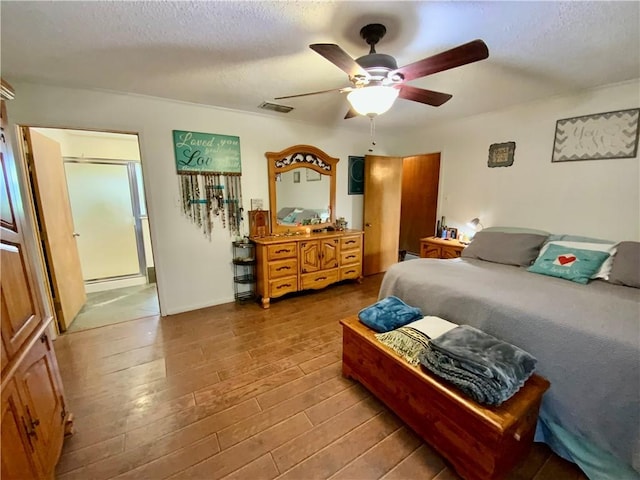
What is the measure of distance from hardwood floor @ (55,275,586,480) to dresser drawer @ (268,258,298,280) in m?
0.67

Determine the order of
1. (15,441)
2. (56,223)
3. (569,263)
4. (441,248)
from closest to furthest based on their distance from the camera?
(15,441) → (569,263) → (56,223) → (441,248)

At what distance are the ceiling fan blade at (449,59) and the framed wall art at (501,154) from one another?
87.3 inches

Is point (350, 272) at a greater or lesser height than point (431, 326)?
lesser

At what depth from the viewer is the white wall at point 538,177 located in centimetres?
248

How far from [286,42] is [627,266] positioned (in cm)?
289

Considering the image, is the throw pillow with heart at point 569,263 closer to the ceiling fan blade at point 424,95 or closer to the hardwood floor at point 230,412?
the hardwood floor at point 230,412

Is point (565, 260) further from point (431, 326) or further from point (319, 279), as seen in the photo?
point (319, 279)

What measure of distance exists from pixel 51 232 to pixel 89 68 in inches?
63.2

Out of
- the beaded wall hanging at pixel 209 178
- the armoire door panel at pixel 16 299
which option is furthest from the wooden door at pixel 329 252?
the armoire door panel at pixel 16 299

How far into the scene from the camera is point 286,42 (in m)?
1.73

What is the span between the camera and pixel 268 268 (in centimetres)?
321

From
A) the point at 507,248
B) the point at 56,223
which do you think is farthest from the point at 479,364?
the point at 56,223

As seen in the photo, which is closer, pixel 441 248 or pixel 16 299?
pixel 16 299

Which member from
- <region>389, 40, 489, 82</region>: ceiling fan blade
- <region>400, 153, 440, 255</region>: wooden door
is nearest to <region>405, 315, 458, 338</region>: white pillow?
<region>389, 40, 489, 82</region>: ceiling fan blade
